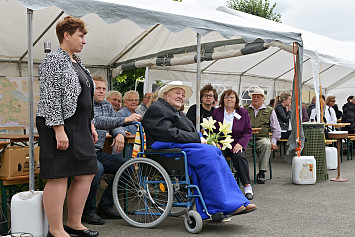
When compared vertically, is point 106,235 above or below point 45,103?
below

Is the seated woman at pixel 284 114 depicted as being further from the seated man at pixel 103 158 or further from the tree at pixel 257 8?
the tree at pixel 257 8

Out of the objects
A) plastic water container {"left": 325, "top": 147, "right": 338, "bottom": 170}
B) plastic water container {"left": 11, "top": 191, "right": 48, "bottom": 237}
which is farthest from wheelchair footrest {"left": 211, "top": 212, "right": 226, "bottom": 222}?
plastic water container {"left": 325, "top": 147, "right": 338, "bottom": 170}

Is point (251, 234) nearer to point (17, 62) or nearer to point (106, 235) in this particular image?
point (106, 235)

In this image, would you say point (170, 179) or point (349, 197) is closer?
point (170, 179)

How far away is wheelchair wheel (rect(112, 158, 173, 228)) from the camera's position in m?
4.02

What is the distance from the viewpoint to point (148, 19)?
4.53m

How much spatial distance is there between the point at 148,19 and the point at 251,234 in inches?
93.2

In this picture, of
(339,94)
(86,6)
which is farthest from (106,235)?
(339,94)

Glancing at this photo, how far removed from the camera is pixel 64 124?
10.9 ft

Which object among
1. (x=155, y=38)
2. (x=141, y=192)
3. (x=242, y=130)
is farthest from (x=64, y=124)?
(x=155, y=38)

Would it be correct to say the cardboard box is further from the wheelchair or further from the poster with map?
the poster with map

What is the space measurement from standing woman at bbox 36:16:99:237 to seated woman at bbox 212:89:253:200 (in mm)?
2626

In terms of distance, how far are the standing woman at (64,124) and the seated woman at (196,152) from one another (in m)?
0.83

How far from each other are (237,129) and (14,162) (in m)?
2.98
